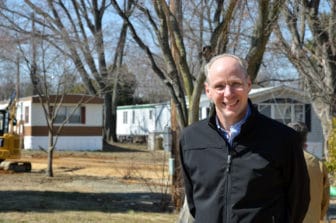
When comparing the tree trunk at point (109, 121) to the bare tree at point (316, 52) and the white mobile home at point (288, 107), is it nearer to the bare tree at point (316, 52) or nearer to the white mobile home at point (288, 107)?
the white mobile home at point (288, 107)

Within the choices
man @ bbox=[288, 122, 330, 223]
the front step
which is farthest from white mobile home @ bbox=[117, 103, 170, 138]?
man @ bbox=[288, 122, 330, 223]

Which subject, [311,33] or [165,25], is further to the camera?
[311,33]

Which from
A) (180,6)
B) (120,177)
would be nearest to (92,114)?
(120,177)

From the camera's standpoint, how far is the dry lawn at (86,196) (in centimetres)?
1252

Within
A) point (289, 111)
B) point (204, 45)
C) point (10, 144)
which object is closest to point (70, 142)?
point (289, 111)

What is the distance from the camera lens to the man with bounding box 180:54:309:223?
10.8ft

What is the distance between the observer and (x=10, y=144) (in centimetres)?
2483

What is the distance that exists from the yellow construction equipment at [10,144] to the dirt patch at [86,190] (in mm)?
461

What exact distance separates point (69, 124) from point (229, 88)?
121ft

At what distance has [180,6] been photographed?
11922 millimetres

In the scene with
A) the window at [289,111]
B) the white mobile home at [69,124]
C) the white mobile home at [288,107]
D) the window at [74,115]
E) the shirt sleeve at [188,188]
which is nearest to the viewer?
the shirt sleeve at [188,188]

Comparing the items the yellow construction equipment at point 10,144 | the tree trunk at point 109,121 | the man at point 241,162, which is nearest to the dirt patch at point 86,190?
the yellow construction equipment at point 10,144

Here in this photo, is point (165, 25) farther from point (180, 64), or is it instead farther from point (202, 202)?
point (202, 202)

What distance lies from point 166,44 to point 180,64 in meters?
0.70
